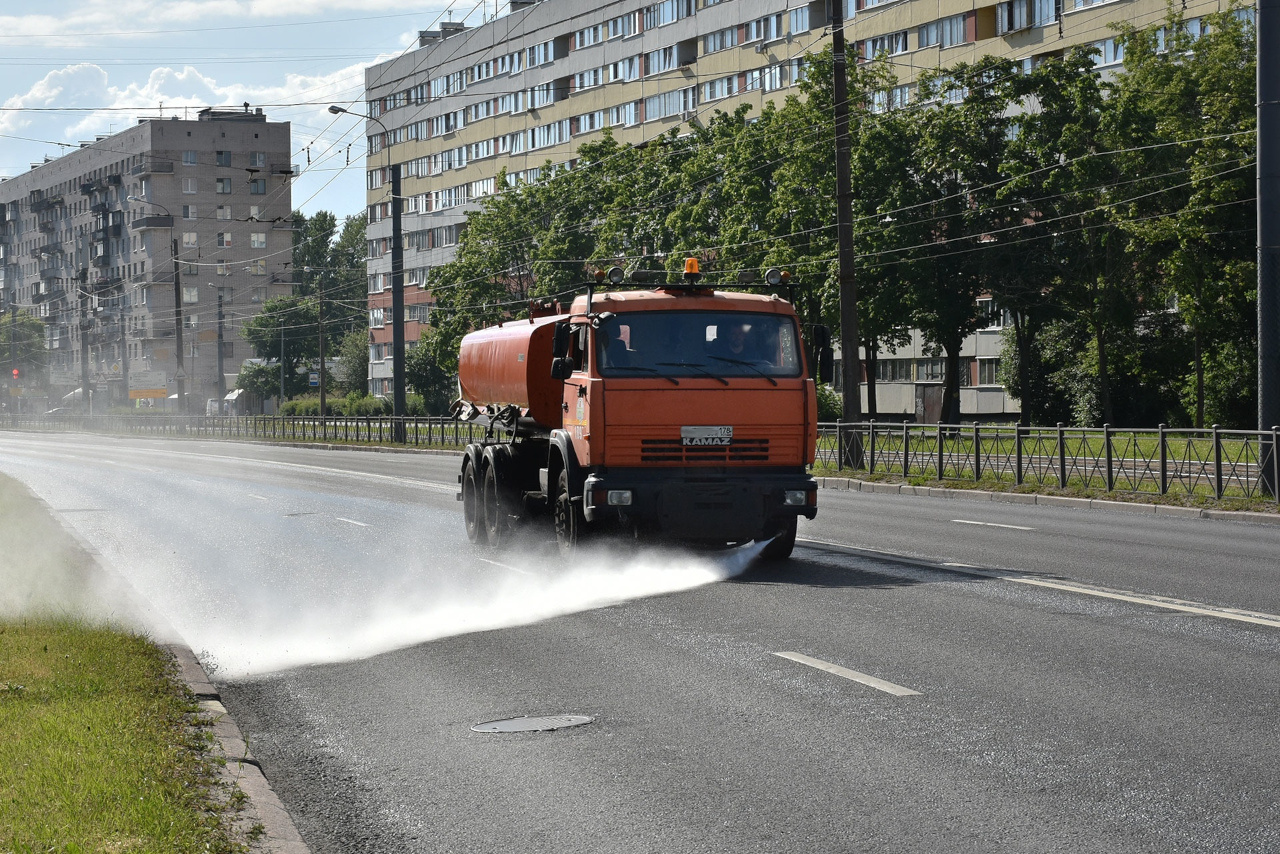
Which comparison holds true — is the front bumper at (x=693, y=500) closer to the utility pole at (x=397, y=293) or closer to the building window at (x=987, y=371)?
the utility pole at (x=397, y=293)

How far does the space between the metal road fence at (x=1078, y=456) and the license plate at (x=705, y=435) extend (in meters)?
11.0

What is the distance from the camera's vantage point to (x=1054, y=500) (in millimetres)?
25328

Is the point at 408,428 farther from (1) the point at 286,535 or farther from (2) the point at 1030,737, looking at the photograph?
(2) the point at 1030,737

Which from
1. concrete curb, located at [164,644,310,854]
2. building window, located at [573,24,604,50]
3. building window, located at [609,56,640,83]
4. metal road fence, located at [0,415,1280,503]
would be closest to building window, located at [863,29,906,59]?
building window, located at [609,56,640,83]

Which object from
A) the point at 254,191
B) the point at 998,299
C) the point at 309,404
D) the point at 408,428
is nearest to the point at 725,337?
the point at 998,299

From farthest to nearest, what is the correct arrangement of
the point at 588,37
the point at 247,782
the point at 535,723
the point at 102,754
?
the point at 588,37, the point at 535,723, the point at 102,754, the point at 247,782

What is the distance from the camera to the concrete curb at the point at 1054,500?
2167 centimetres

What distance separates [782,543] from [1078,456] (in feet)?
40.3

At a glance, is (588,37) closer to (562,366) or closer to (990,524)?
(990,524)

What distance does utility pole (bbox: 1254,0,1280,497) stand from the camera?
22547 millimetres

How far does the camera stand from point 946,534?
18734 mm

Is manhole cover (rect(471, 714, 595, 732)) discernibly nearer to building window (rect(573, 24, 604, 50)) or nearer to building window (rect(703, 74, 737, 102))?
building window (rect(703, 74, 737, 102))

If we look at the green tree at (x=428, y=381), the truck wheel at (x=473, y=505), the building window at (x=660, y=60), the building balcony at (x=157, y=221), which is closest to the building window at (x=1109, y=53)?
the building window at (x=660, y=60)

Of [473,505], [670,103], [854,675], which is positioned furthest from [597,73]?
[854,675]
